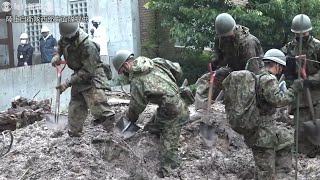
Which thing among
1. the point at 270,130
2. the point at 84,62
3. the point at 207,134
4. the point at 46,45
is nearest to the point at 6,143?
the point at 84,62

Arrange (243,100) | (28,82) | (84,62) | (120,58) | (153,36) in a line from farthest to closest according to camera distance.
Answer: (153,36) → (28,82) → (84,62) → (120,58) → (243,100)

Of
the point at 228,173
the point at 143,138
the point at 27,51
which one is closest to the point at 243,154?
the point at 228,173

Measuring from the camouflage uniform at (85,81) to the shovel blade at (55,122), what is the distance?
491 mm

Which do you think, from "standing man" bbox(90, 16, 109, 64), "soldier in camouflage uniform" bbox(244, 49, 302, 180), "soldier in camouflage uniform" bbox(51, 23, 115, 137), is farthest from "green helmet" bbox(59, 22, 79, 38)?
"standing man" bbox(90, 16, 109, 64)

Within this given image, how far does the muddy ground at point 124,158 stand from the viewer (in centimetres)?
828

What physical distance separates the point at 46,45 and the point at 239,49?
329 inches

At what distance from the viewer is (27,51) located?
55.0 feet

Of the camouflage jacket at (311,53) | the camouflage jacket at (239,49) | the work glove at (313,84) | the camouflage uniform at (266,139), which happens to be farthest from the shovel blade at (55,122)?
the work glove at (313,84)

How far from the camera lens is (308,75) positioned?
8.46 meters

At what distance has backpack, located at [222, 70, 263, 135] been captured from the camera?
729cm

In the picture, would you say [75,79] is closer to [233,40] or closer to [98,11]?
[233,40]

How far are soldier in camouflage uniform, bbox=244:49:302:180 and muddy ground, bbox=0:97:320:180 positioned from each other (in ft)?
1.34

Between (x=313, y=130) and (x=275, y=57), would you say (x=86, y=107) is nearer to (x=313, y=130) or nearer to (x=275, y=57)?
(x=275, y=57)

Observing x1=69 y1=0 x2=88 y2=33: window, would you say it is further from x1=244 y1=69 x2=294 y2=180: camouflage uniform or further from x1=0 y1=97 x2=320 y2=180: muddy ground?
x1=244 y1=69 x2=294 y2=180: camouflage uniform
